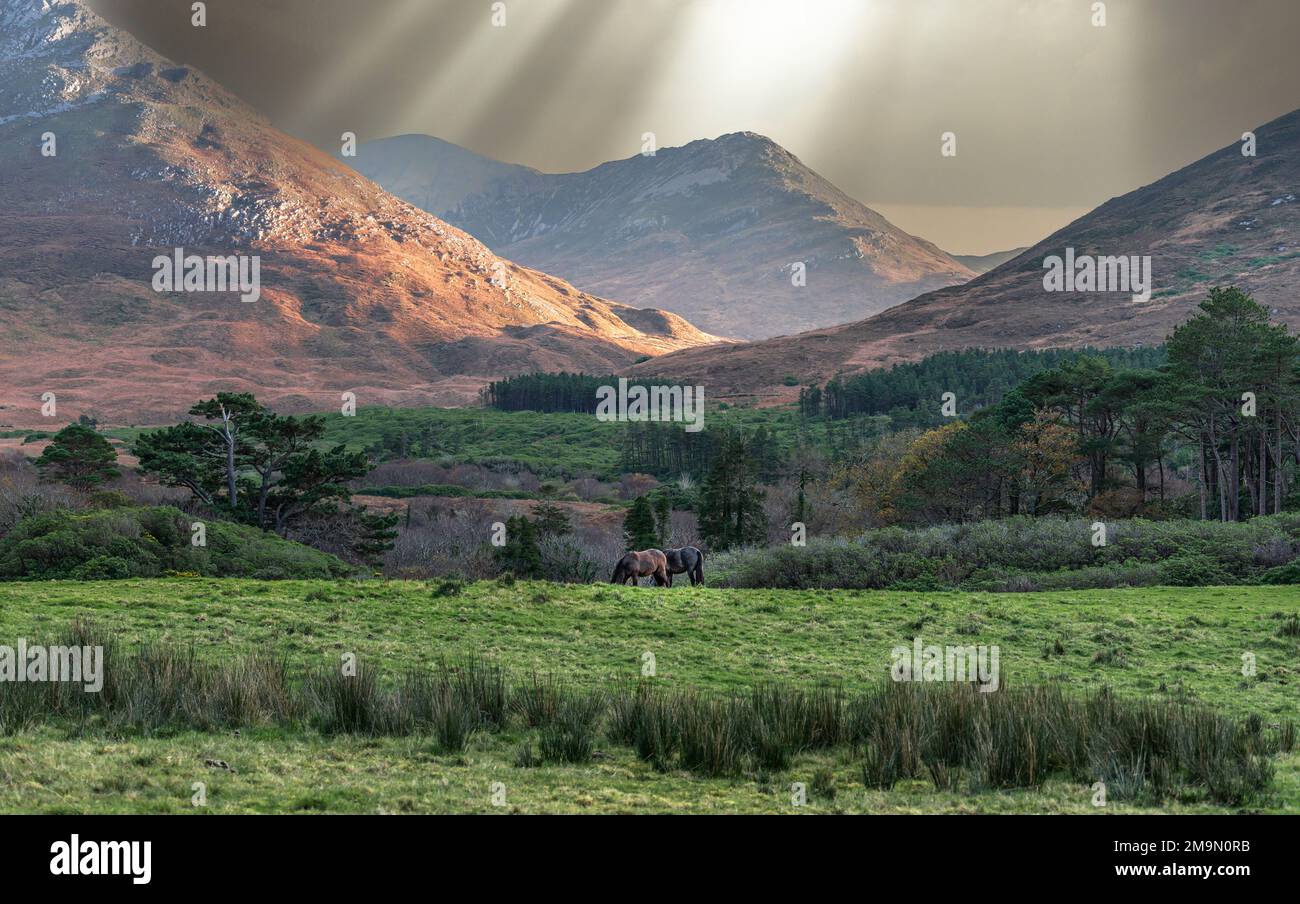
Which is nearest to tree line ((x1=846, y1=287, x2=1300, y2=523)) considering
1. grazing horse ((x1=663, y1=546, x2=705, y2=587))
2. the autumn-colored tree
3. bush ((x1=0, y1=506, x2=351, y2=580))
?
the autumn-colored tree

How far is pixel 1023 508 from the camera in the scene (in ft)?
150

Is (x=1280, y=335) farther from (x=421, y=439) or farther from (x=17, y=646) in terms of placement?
(x=421, y=439)

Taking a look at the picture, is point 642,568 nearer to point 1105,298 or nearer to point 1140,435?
point 1140,435

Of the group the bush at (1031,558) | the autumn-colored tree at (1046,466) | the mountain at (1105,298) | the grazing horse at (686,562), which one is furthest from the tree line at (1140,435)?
the mountain at (1105,298)

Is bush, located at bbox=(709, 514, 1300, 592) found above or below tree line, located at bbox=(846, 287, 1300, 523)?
below

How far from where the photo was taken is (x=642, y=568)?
25.1m

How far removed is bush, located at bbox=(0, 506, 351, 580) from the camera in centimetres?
2562

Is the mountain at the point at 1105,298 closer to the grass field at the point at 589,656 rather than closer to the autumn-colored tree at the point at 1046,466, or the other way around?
the autumn-colored tree at the point at 1046,466

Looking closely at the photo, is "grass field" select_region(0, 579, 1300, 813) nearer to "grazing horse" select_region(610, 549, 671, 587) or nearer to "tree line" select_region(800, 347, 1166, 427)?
"grazing horse" select_region(610, 549, 671, 587)

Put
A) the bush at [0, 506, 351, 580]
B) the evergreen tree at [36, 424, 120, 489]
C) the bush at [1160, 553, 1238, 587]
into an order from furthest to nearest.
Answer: the evergreen tree at [36, 424, 120, 489] < the bush at [1160, 553, 1238, 587] < the bush at [0, 506, 351, 580]

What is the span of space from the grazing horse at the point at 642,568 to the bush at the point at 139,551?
933cm

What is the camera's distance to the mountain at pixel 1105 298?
447ft

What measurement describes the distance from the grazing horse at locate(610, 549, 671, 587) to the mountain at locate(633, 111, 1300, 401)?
108609 millimetres
